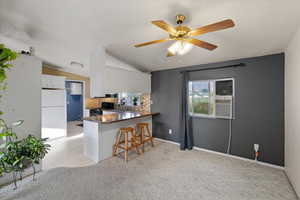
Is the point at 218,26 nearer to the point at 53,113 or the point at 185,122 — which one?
the point at 185,122

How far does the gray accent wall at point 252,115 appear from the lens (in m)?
2.60

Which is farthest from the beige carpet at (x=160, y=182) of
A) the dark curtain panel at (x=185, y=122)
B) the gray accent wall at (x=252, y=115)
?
the dark curtain panel at (x=185, y=122)

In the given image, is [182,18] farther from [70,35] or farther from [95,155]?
[95,155]

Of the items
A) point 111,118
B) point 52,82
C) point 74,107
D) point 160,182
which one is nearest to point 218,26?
point 160,182

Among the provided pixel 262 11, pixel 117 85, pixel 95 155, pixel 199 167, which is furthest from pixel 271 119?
pixel 95 155

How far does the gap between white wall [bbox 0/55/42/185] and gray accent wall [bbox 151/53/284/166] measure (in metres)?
3.36

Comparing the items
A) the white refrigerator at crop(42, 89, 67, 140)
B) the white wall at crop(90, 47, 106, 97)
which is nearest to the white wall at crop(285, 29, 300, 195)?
the white wall at crop(90, 47, 106, 97)

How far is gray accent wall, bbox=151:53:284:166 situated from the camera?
260 cm

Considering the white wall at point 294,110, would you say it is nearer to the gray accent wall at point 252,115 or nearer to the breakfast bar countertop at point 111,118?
the gray accent wall at point 252,115

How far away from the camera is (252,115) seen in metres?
2.85

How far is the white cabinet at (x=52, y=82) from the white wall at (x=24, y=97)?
83.2 inches

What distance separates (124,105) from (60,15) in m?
3.25

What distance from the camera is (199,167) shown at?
2.65 meters

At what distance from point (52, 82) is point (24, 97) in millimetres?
2333
